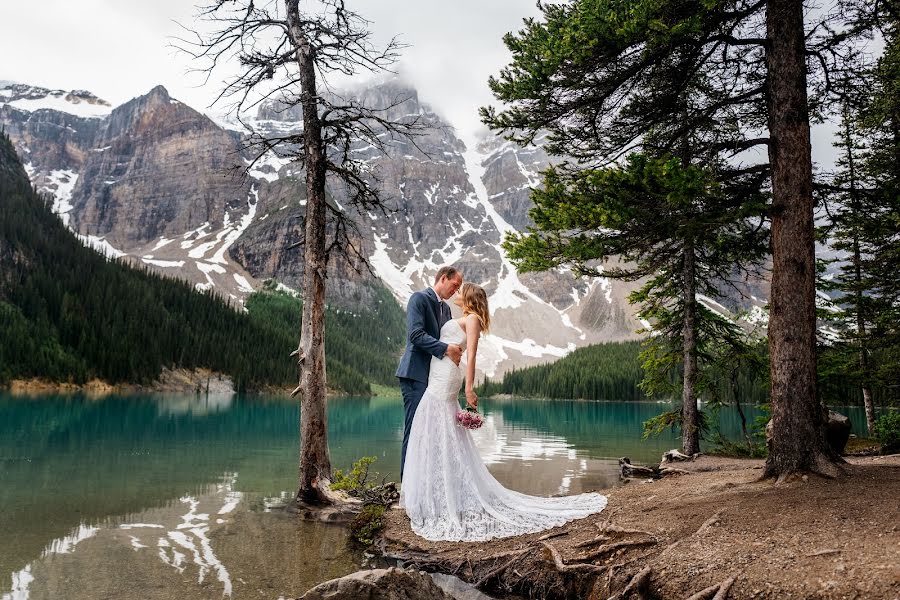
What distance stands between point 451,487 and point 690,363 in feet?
36.6

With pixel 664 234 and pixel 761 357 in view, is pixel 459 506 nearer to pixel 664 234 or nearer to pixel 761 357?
pixel 664 234

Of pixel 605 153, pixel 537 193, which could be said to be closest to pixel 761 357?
pixel 605 153

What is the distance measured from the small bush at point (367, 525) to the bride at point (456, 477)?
848 millimetres

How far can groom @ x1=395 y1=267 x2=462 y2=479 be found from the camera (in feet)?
26.1

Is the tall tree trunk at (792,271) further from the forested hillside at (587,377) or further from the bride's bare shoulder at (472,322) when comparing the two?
the forested hillside at (587,377)

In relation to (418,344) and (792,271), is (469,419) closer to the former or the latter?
(418,344)

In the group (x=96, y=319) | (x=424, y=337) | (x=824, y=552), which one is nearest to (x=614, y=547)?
(x=824, y=552)

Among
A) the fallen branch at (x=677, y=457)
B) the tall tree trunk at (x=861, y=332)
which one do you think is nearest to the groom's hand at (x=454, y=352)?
the fallen branch at (x=677, y=457)

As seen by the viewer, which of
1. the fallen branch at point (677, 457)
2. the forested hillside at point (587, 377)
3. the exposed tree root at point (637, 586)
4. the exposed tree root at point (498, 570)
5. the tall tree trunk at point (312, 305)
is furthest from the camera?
the forested hillside at point (587, 377)

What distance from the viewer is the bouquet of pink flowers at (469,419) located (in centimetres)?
770

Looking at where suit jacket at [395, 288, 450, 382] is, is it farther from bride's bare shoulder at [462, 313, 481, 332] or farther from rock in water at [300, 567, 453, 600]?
rock in water at [300, 567, 453, 600]

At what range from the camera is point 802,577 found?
15.2ft

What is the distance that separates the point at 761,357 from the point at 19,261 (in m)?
117

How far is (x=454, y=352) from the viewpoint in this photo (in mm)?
7812
